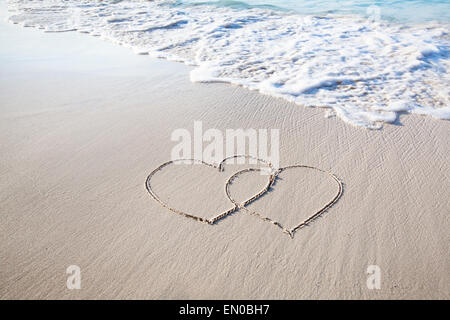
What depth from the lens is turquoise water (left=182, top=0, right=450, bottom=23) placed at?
27.8 ft

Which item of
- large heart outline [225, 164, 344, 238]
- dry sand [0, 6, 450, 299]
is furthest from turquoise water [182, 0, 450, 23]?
large heart outline [225, 164, 344, 238]

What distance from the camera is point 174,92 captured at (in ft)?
14.7

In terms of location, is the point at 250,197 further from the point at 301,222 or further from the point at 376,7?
the point at 376,7

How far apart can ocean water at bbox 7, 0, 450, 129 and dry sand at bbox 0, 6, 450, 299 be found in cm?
52

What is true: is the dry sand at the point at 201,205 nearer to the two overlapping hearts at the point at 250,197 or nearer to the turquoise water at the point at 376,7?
the two overlapping hearts at the point at 250,197

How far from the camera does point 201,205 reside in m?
2.68

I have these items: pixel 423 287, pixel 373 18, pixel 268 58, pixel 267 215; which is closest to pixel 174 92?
pixel 268 58

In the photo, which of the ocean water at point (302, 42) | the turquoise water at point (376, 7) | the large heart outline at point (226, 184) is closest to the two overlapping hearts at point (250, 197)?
the large heart outline at point (226, 184)

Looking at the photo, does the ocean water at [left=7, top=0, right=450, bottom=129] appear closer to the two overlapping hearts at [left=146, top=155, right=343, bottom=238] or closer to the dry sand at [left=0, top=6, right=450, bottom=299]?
the dry sand at [left=0, top=6, right=450, bottom=299]

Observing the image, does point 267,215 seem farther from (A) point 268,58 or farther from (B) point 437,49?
(B) point 437,49

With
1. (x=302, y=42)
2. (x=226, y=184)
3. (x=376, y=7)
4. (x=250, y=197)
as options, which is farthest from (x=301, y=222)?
(x=376, y=7)

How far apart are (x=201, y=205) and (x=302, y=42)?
5.00 m

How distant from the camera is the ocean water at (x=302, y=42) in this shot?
443 cm

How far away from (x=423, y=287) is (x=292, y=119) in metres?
2.29
